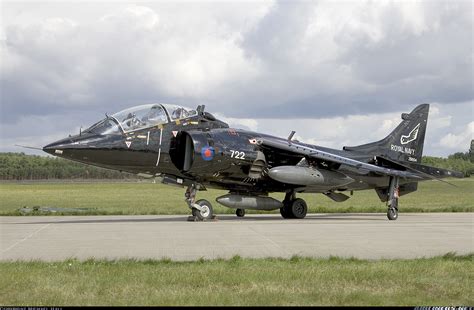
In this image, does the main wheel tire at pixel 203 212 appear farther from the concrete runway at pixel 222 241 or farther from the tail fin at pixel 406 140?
the tail fin at pixel 406 140

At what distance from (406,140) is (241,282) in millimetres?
19818

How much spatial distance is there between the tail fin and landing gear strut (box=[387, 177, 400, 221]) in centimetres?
248

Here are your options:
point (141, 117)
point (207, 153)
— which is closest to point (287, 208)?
point (207, 153)

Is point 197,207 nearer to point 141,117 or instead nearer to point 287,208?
point 141,117

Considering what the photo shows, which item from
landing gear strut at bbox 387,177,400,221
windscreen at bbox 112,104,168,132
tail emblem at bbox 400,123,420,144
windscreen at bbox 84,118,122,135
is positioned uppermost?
tail emblem at bbox 400,123,420,144

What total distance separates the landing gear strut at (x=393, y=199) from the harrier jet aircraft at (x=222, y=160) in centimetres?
4

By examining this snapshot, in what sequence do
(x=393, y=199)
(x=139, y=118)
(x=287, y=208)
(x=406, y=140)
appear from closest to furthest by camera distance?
(x=139, y=118)
(x=287, y=208)
(x=393, y=199)
(x=406, y=140)

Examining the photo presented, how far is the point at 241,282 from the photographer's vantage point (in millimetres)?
7859

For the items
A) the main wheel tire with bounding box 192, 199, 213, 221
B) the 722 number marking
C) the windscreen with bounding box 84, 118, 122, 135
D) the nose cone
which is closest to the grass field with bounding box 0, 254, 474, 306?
the nose cone

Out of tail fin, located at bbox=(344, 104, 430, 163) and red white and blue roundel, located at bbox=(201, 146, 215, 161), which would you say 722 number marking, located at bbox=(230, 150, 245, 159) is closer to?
red white and blue roundel, located at bbox=(201, 146, 215, 161)

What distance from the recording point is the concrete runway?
10977 mm

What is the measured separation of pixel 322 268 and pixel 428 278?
147cm

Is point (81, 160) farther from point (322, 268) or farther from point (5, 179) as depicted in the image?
point (5, 179)

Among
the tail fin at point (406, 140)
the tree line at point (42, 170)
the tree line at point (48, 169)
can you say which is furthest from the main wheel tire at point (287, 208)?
the tree line at point (42, 170)
